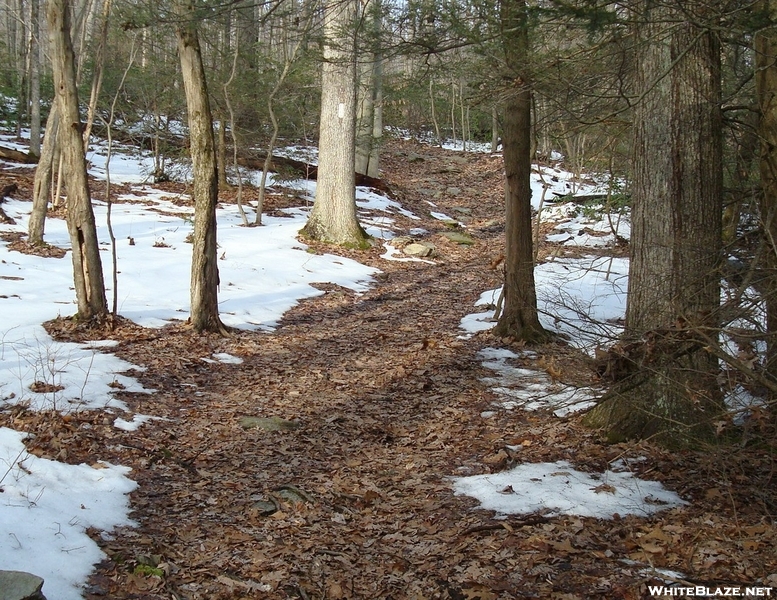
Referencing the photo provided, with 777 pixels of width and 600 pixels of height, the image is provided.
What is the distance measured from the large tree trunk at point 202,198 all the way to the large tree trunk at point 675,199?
5.52 m

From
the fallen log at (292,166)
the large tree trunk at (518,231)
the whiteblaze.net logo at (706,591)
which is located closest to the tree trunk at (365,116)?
the fallen log at (292,166)

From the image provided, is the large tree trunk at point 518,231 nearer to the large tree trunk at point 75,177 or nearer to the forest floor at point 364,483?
the forest floor at point 364,483

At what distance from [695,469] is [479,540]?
5.81 feet

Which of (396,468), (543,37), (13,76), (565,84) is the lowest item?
(396,468)

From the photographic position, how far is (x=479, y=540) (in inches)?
159

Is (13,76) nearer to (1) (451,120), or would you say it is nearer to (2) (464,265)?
(2) (464,265)

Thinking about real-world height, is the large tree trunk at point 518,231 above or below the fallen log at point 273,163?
below

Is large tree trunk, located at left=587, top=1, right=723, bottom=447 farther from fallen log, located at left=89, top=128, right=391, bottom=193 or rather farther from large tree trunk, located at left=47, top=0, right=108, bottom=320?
fallen log, located at left=89, top=128, right=391, bottom=193

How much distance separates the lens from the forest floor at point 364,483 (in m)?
3.63

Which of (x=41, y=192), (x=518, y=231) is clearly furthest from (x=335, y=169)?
(x=518, y=231)

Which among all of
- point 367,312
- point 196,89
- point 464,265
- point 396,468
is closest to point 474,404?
point 396,468

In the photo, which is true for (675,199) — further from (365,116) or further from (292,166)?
(365,116)

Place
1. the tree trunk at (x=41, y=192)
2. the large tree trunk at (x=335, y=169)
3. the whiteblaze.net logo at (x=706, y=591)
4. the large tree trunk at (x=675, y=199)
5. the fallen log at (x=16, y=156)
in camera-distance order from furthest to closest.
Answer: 1. the fallen log at (x=16, y=156)
2. the large tree trunk at (x=335, y=169)
3. the tree trunk at (x=41, y=192)
4. the large tree trunk at (x=675, y=199)
5. the whiteblaze.net logo at (x=706, y=591)

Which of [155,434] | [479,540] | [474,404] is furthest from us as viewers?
[474,404]
